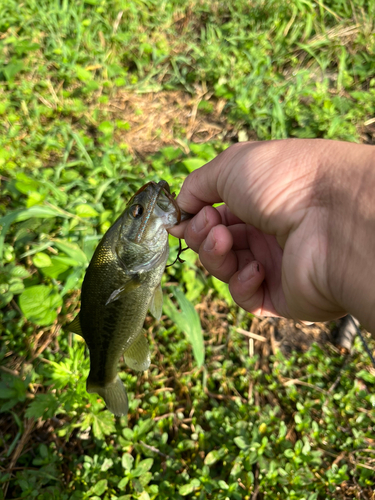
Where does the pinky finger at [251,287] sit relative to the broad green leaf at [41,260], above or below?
below

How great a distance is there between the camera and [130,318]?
2.01 meters

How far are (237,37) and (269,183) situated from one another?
4.61m

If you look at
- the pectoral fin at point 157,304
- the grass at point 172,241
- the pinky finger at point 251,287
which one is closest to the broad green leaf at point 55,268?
the grass at point 172,241

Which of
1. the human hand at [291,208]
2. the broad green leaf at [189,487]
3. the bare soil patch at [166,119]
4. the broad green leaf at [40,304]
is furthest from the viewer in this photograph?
the bare soil patch at [166,119]

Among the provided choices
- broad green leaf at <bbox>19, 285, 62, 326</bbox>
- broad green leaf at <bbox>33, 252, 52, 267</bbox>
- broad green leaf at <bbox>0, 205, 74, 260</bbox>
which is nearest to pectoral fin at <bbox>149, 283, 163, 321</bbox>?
broad green leaf at <bbox>19, 285, 62, 326</bbox>

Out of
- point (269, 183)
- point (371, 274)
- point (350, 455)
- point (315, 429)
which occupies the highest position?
point (269, 183)

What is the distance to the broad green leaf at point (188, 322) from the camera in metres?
3.01

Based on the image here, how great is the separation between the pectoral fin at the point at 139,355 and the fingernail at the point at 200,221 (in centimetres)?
82

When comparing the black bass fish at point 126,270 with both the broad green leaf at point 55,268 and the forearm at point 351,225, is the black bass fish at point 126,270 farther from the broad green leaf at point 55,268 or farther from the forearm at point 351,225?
the broad green leaf at point 55,268

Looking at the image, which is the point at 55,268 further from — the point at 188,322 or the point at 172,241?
the point at 188,322

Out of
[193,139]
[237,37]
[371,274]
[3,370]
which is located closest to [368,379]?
[371,274]

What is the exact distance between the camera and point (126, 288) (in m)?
1.91

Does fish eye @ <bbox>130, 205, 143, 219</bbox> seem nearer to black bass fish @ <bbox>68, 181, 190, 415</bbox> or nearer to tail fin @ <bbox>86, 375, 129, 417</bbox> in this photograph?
black bass fish @ <bbox>68, 181, 190, 415</bbox>

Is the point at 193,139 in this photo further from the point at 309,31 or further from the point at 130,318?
the point at 130,318
